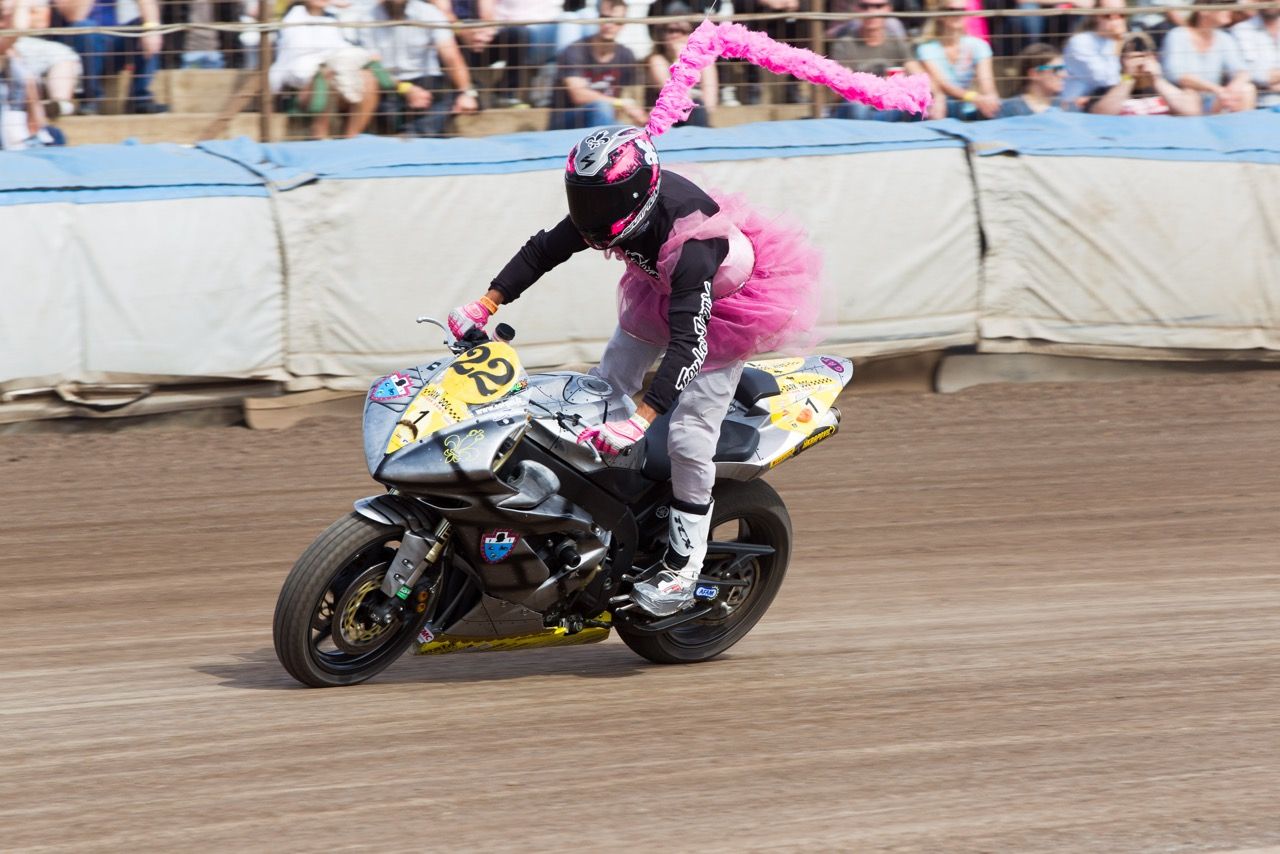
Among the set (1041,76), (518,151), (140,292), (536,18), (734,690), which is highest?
(536,18)

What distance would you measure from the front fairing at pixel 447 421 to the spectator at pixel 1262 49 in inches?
353

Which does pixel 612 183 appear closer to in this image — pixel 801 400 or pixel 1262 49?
pixel 801 400

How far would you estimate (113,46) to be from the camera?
10.5 m

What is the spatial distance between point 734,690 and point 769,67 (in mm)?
2247

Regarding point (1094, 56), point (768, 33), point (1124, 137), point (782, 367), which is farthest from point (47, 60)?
point (1094, 56)

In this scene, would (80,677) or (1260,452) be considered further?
(1260,452)

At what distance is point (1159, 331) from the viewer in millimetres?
11336

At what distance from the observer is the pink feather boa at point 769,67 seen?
571cm

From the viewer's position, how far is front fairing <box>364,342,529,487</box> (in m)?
5.02

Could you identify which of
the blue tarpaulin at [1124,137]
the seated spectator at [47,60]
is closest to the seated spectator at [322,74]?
the seated spectator at [47,60]

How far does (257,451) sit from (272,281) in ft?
3.48

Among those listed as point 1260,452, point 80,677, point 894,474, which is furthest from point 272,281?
point 1260,452

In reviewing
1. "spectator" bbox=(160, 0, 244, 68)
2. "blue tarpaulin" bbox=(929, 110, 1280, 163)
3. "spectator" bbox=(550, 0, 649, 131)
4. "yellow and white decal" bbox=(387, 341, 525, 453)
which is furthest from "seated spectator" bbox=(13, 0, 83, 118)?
"yellow and white decal" bbox=(387, 341, 525, 453)

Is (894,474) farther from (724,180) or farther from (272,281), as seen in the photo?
(272,281)
